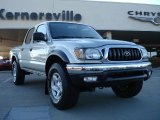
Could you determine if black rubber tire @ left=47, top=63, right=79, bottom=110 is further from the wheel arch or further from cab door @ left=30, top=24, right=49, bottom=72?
cab door @ left=30, top=24, right=49, bottom=72

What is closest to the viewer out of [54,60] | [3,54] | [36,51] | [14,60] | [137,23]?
[54,60]

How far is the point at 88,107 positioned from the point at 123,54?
4.28 ft

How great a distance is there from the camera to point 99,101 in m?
6.90

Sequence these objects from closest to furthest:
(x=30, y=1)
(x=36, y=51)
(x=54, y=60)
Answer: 1. (x=54, y=60)
2. (x=36, y=51)
3. (x=30, y=1)

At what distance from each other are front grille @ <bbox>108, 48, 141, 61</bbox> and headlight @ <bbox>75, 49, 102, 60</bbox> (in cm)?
25

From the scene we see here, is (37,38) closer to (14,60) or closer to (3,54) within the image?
(14,60)

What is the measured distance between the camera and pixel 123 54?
19.4ft

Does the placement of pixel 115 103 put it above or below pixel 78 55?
below

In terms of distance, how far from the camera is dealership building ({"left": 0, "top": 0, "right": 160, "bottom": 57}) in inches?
914

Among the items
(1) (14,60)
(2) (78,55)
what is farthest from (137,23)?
(2) (78,55)

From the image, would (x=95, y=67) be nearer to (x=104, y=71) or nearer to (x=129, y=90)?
(x=104, y=71)

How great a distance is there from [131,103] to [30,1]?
60.1 feet

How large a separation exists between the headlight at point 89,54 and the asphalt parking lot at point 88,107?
1.05 m

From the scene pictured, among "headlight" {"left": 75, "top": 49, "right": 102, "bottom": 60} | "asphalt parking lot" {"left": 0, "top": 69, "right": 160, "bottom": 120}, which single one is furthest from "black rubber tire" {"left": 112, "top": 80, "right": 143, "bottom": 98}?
"headlight" {"left": 75, "top": 49, "right": 102, "bottom": 60}
